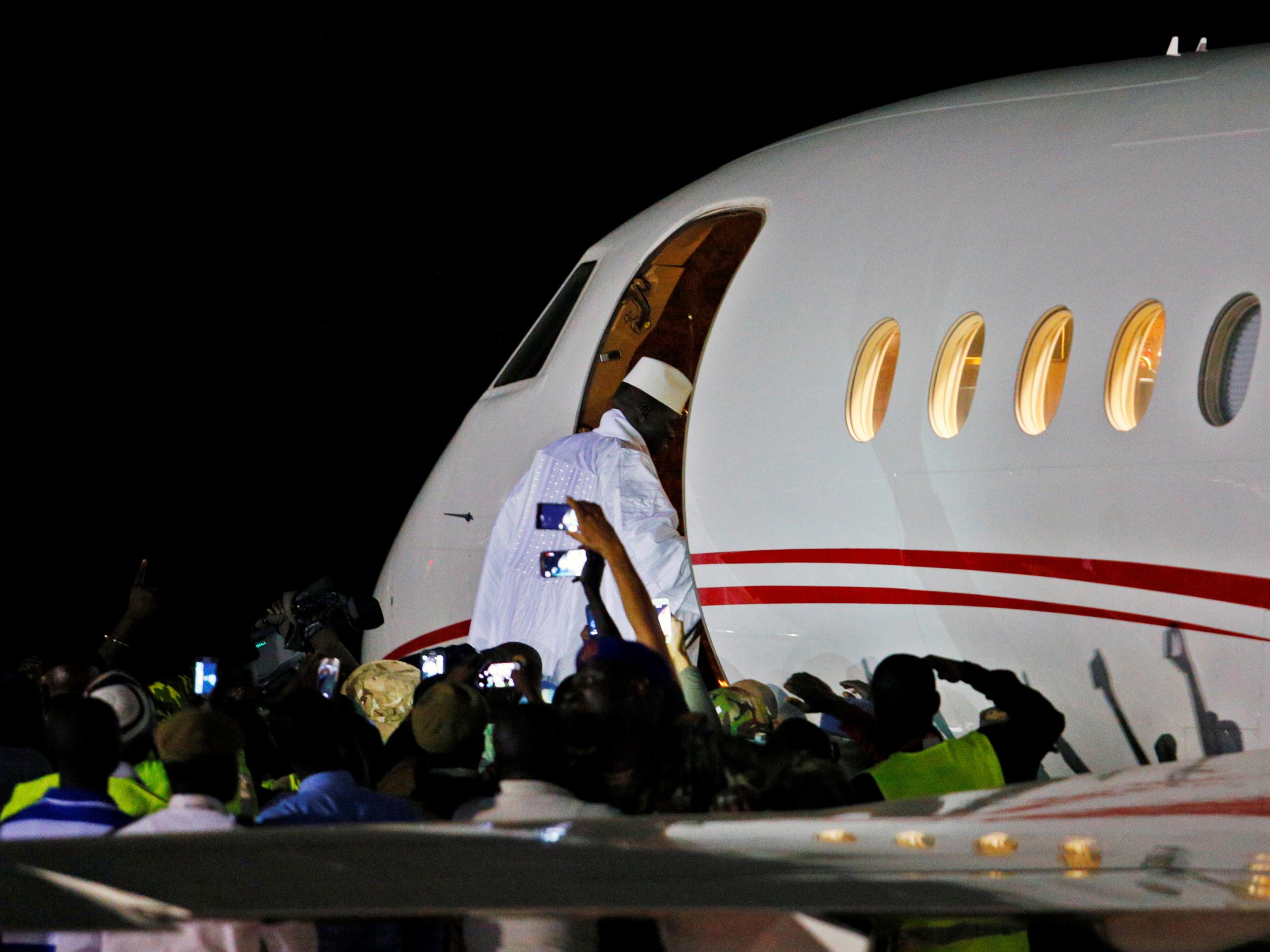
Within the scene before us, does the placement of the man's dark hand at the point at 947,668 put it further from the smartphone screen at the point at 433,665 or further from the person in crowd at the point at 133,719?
the smartphone screen at the point at 433,665

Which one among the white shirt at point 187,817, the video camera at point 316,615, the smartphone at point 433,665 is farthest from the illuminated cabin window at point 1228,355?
the video camera at point 316,615

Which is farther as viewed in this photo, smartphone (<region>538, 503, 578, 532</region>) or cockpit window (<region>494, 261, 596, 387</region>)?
cockpit window (<region>494, 261, 596, 387</region>)

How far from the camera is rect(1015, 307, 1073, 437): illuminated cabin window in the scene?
25.5 ft

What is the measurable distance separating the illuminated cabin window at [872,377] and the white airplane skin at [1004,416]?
0.16 ft

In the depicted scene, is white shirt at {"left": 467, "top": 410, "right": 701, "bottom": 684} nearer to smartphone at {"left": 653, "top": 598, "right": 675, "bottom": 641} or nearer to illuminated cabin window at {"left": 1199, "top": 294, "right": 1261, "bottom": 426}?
smartphone at {"left": 653, "top": 598, "right": 675, "bottom": 641}

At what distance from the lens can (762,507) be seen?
9.27m

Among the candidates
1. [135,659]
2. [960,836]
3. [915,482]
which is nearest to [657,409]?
[915,482]

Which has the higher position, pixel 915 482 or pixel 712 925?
pixel 915 482

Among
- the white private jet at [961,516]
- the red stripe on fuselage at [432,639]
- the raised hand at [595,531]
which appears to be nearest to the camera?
the white private jet at [961,516]

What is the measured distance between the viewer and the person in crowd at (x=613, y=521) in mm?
10359

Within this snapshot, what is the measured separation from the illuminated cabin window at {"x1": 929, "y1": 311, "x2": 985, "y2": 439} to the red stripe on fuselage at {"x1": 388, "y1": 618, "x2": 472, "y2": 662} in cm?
420

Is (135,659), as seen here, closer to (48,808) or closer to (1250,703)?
(48,808)

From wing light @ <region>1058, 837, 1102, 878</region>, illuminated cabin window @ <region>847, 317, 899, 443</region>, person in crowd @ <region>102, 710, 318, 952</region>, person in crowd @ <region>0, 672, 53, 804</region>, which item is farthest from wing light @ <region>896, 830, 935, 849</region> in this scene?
illuminated cabin window @ <region>847, 317, 899, 443</region>

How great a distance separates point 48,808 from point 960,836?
7.80 ft
